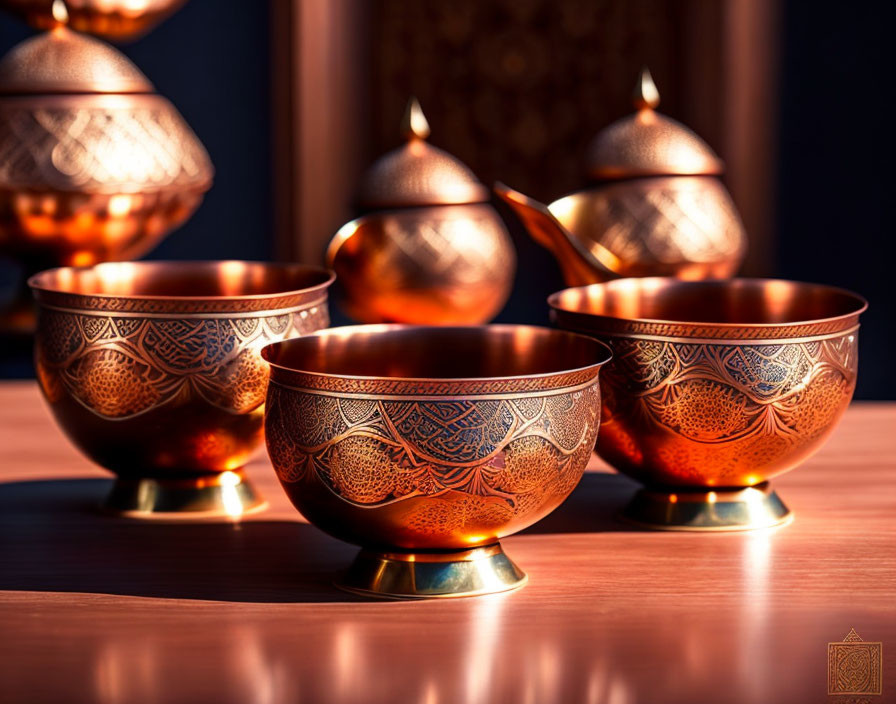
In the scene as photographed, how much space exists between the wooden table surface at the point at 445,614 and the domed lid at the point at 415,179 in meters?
0.37

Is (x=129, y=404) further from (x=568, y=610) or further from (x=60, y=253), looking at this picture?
(x=60, y=253)

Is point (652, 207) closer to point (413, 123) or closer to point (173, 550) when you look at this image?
point (413, 123)

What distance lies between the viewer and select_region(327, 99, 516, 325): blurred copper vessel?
3.66ft

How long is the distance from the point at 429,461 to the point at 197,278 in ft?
1.07

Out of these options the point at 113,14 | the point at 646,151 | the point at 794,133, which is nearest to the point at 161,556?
the point at 646,151

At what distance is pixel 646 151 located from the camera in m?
1.13

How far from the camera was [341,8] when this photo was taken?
224 centimetres

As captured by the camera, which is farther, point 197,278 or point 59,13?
point 59,13

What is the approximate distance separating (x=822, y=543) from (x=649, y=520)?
9cm

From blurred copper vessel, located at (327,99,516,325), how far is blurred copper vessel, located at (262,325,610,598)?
447mm

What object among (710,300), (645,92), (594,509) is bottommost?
(594,509)

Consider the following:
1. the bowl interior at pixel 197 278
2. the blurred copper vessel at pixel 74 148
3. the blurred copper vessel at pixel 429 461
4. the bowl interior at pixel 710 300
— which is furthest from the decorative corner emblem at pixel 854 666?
the blurred copper vessel at pixel 74 148

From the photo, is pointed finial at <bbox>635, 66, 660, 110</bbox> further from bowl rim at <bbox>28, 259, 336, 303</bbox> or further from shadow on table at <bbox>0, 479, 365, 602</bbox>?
shadow on table at <bbox>0, 479, 365, 602</bbox>

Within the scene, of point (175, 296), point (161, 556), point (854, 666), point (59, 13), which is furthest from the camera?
point (59, 13)
